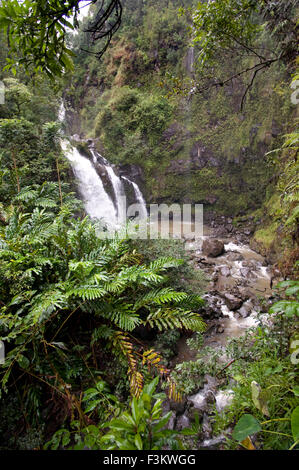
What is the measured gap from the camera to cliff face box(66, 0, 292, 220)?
1130 cm

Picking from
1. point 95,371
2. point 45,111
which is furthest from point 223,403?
point 45,111

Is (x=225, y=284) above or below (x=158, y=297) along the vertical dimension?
below

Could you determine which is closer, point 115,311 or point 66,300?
point 66,300

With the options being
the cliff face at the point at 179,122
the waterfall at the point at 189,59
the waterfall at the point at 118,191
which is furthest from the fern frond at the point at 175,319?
the waterfall at the point at 189,59

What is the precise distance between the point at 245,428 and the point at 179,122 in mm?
15931

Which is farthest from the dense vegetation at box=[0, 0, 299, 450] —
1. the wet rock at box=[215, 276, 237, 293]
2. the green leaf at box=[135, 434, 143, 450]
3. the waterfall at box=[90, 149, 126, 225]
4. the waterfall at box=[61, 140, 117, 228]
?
the waterfall at box=[90, 149, 126, 225]

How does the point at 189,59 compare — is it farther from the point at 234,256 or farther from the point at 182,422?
the point at 182,422

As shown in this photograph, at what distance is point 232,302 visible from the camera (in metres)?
4.87

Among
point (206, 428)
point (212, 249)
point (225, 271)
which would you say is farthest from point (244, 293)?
point (206, 428)

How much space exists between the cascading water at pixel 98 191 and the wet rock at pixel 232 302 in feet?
26.0

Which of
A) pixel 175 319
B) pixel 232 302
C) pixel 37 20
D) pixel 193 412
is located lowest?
pixel 232 302

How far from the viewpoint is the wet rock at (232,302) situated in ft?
15.8

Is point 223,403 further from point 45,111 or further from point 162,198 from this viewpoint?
point 162,198

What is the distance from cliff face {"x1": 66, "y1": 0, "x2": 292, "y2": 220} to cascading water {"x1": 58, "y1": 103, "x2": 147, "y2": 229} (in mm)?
1499
